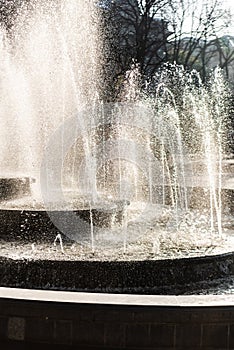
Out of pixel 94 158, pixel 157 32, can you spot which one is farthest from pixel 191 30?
pixel 94 158

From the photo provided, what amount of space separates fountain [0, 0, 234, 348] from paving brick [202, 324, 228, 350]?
1530 millimetres

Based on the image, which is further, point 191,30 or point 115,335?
point 191,30

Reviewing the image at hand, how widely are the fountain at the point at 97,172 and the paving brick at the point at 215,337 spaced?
5.02 ft

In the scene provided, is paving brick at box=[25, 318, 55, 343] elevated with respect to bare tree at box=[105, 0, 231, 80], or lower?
lower

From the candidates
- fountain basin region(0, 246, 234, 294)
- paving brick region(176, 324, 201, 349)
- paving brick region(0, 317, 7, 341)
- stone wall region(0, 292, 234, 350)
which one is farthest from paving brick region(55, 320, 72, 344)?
fountain basin region(0, 246, 234, 294)

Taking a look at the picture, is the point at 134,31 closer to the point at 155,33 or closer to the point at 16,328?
the point at 155,33

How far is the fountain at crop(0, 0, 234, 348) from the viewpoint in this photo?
562 centimetres

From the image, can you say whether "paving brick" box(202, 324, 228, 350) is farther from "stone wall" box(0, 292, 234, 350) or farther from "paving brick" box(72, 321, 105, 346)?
"paving brick" box(72, 321, 105, 346)

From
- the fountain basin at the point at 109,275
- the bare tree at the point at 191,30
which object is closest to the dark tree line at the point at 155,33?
the bare tree at the point at 191,30

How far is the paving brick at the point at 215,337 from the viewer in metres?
3.90

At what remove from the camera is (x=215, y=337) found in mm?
3908

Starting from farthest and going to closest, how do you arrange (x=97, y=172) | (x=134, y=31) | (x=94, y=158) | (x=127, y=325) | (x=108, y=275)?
(x=134, y=31), (x=94, y=158), (x=97, y=172), (x=108, y=275), (x=127, y=325)

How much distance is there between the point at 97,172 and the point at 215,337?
11.1 metres

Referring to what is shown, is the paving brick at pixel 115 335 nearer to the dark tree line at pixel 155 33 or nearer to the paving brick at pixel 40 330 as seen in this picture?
the paving brick at pixel 40 330
